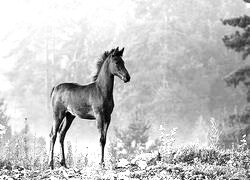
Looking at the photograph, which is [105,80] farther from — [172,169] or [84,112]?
[172,169]

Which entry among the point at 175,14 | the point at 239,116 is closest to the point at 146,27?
the point at 175,14

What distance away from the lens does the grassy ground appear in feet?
26.1

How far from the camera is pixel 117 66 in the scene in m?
9.16

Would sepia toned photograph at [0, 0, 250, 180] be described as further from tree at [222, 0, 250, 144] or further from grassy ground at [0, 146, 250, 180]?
grassy ground at [0, 146, 250, 180]

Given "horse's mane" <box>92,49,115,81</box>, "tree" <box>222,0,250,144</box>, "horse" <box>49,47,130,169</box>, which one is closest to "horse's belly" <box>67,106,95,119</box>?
"horse" <box>49,47,130,169</box>

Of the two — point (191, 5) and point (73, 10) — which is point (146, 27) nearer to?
point (191, 5)

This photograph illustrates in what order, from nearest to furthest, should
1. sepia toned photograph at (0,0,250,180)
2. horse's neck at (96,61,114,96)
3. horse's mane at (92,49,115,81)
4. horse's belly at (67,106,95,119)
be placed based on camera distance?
horse's neck at (96,61,114,96)
horse's belly at (67,106,95,119)
horse's mane at (92,49,115,81)
sepia toned photograph at (0,0,250,180)

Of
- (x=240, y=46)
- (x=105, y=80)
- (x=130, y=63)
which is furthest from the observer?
(x=130, y=63)

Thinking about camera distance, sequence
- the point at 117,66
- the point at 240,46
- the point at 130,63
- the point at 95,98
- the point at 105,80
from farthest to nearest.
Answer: the point at 130,63, the point at 240,46, the point at 105,80, the point at 95,98, the point at 117,66

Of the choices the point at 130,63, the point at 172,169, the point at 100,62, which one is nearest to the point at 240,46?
the point at 100,62

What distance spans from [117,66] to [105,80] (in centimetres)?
46

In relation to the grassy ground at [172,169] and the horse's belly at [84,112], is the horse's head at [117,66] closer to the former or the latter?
the horse's belly at [84,112]

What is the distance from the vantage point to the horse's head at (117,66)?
9.08 meters

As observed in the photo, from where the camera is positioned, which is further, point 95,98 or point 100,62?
point 100,62
